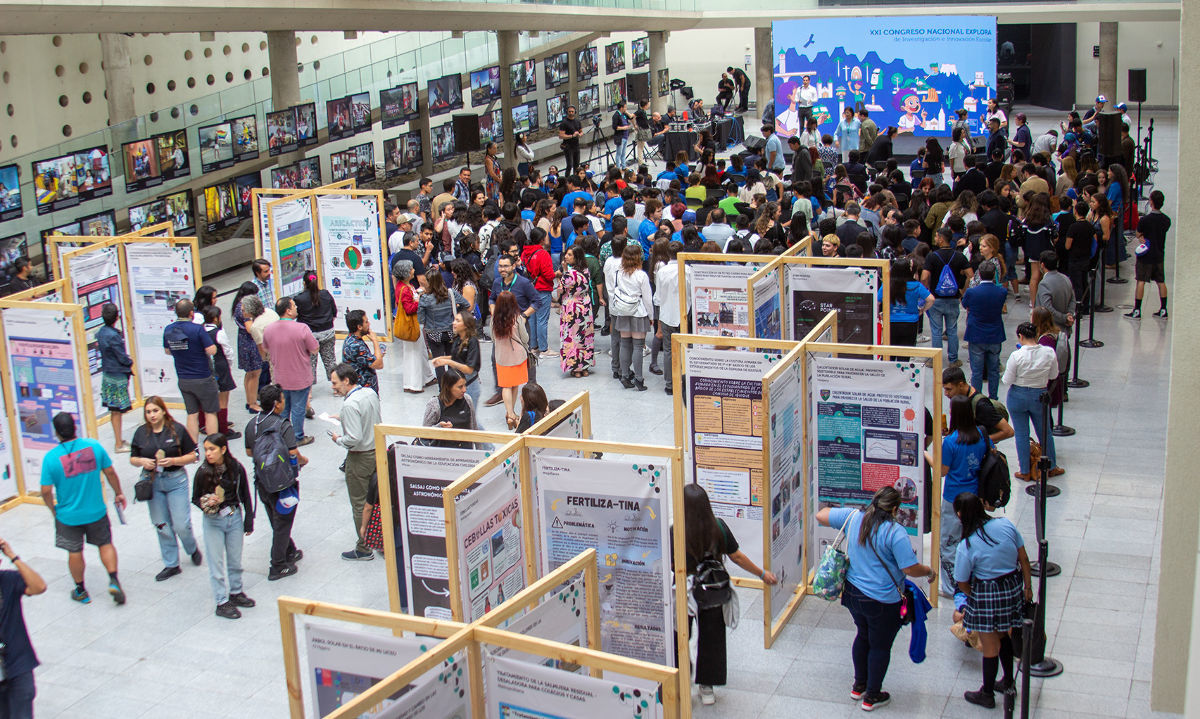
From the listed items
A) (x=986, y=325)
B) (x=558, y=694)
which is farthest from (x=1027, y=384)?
(x=558, y=694)

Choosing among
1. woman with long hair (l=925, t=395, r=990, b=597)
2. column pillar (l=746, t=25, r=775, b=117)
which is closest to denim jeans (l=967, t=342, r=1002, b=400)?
woman with long hair (l=925, t=395, r=990, b=597)

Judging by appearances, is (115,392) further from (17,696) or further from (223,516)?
(17,696)

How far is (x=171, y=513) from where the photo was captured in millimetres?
9500

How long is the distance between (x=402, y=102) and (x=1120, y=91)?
65.4 ft

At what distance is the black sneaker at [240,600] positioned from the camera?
9.04m

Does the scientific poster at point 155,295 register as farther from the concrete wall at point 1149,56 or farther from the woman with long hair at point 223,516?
the concrete wall at point 1149,56

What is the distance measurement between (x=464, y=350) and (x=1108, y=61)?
26077 millimetres

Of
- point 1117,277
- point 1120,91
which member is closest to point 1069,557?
point 1117,277

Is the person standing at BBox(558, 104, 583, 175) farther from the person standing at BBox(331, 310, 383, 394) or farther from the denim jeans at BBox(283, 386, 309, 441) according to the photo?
the person standing at BBox(331, 310, 383, 394)

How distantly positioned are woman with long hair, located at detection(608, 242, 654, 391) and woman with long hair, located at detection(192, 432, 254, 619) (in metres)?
5.16

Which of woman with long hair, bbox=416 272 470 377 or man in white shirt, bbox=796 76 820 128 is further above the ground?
man in white shirt, bbox=796 76 820 128

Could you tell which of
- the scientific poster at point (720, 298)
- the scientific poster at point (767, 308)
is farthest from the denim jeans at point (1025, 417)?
the scientific poster at point (720, 298)

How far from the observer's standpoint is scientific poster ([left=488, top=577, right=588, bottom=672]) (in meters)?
5.18

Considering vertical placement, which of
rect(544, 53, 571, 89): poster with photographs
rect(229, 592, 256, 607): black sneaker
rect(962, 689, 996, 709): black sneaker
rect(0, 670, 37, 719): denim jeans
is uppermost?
rect(544, 53, 571, 89): poster with photographs
